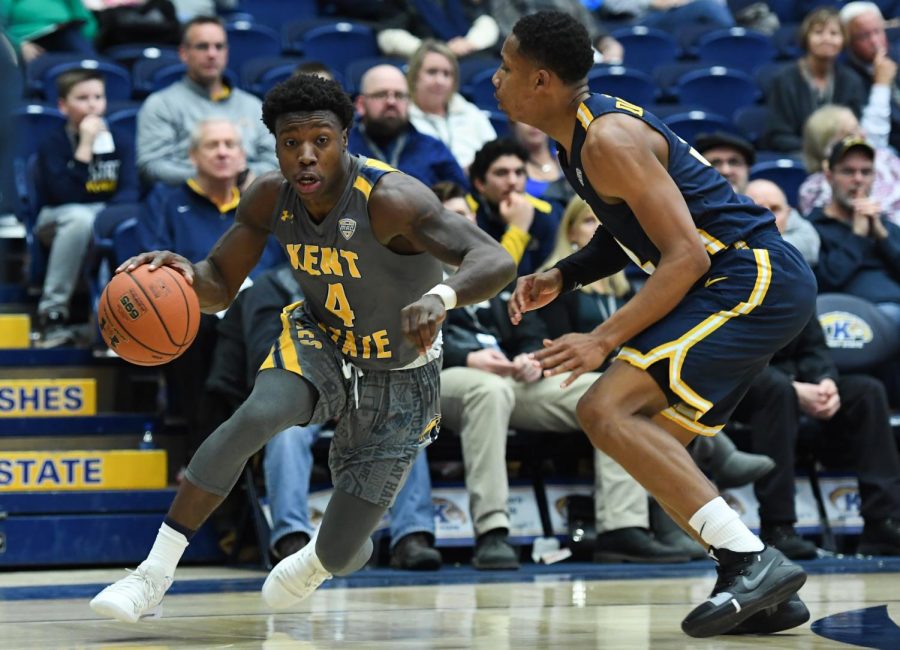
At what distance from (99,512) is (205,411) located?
25.8 inches

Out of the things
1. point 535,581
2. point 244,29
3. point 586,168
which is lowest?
point 535,581

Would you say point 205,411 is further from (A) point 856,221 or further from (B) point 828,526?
(A) point 856,221

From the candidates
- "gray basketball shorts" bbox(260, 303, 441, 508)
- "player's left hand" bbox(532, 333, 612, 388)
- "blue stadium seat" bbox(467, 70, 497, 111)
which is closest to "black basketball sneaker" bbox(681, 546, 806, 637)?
"player's left hand" bbox(532, 333, 612, 388)

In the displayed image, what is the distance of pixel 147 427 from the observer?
705 cm

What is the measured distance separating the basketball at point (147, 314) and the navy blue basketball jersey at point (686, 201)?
3.98ft

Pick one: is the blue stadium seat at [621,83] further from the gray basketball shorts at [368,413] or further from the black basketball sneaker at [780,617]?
the black basketball sneaker at [780,617]

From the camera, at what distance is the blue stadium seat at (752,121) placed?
1009 cm

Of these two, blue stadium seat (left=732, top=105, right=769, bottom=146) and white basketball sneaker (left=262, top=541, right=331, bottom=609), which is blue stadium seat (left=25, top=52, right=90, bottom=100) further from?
white basketball sneaker (left=262, top=541, right=331, bottom=609)

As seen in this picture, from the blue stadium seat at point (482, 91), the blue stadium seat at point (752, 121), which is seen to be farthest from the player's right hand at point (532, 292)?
the blue stadium seat at point (752, 121)

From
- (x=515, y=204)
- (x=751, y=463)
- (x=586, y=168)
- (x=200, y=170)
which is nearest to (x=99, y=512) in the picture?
(x=200, y=170)

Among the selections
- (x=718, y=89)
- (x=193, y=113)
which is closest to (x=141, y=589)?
(x=193, y=113)

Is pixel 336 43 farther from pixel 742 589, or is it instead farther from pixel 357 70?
pixel 742 589

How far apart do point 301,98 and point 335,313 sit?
2.19 feet

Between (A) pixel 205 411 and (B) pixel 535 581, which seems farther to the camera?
(A) pixel 205 411
